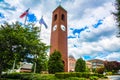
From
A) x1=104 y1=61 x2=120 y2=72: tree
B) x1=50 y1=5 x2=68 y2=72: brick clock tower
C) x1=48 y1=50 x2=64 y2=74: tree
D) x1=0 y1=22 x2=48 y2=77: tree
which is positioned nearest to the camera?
x1=0 y1=22 x2=48 y2=77: tree

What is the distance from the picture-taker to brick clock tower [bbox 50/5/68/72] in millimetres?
44188

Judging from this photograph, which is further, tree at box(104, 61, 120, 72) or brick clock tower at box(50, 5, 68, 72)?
tree at box(104, 61, 120, 72)

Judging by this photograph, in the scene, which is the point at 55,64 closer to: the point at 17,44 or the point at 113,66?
the point at 17,44

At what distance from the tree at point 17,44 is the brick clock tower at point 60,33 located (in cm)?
1954

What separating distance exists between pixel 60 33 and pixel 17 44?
79.0ft

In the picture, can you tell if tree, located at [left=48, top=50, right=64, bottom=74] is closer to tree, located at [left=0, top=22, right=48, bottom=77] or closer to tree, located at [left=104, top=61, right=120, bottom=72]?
tree, located at [left=0, top=22, right=48, bottom=77]

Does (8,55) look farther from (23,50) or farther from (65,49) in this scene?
(65,49)

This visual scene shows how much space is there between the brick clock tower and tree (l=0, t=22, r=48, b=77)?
1954 centimetres

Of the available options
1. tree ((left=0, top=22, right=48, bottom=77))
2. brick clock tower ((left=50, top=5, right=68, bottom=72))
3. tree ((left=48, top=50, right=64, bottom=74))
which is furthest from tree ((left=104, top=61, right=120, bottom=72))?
tree ((left=0, top=22, right=48, bottom=77))

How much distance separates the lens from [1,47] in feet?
72.7

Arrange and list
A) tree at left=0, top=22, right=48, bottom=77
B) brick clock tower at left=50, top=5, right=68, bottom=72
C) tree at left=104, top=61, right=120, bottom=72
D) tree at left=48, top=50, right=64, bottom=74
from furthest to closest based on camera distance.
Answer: tree at left=104, top=61, right=120, bottom=72
brick clock tower at left=50, top=5, right=68, bottom=72
tree at left=48, top=50, right=64, bottom=74
tree at left=0, top=22, right=48, bottom=77

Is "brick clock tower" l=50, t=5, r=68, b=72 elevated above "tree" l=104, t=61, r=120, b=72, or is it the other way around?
"brick clock tower" l=50, t=5, r=68, b=72

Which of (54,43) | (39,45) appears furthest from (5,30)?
(54,43)

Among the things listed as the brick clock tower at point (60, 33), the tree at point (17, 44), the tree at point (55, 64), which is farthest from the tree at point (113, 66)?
the tree at point (17, 44)
